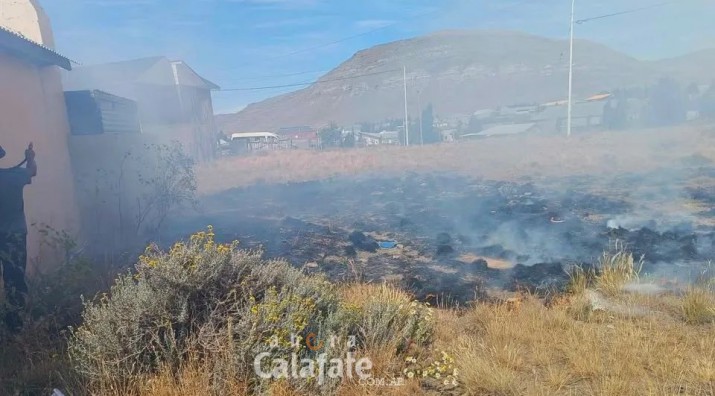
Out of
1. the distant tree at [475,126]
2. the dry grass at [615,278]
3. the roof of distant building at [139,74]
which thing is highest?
the roof of distant building at [139,74]

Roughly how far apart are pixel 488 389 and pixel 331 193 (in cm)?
1241

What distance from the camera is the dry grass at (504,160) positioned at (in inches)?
681

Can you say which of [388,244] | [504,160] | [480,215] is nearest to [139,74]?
[504,160]

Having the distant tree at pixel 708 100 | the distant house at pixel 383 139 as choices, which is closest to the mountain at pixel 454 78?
the distant house at pixel 383 139

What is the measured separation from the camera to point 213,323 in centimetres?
298

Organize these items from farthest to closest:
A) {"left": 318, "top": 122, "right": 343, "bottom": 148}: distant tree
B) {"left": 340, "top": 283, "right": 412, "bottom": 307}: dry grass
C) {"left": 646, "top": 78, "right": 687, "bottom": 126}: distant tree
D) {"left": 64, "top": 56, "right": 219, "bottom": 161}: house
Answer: {"left": 318, "top": 122, "right": 343, "bottom": 148}: distant tree, {"left": 646, "top": 78, "right": 687, "bottom": 126}: distant tree, {"left": 64, "top": 56, "right": 219, "bottom": 161}: house, {"left": 340, "top": 283, "right": 412, "bottom": 307}: dry grass

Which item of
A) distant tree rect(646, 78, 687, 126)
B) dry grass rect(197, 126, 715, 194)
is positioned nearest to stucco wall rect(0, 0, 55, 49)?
dry grass rect(197, 126, 715, 194)

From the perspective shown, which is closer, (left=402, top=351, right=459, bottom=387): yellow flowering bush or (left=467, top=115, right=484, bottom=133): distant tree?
(left=402, top=351, right=459, bottom=387): yellow flowering bush

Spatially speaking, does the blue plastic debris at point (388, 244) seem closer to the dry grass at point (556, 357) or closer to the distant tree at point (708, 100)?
the dry grass at point (556, 357)

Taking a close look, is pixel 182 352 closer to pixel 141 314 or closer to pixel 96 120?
pixel 141 314

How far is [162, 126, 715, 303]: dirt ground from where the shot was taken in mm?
6699

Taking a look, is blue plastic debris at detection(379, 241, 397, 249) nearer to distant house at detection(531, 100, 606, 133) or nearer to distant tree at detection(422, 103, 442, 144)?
distant house at detection(531, 100, 606, 133)

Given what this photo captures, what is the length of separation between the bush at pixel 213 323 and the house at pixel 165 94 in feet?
68.1

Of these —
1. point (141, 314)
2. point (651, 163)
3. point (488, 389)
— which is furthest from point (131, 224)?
point (651, 163)
